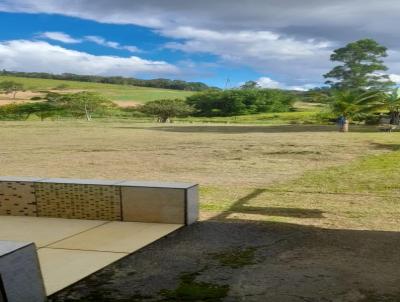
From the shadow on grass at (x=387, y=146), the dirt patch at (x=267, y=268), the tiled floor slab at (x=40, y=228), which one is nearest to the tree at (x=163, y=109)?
the shadow on grass at (x=387, y=146)

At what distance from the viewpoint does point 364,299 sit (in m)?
3.72

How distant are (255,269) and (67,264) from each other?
1712mm

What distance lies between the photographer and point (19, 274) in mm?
3369

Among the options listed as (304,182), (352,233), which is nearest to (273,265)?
(352,233)

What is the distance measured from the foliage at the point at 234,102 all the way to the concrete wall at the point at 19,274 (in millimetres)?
72485

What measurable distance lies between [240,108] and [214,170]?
209 ft

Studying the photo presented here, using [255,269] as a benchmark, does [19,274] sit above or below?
above

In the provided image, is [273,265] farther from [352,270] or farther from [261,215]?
[261,215]

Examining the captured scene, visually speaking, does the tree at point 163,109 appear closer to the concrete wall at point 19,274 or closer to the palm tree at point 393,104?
the palm tree at point 393,104

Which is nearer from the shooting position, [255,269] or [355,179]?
[255,269]

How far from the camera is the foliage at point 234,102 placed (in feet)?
252

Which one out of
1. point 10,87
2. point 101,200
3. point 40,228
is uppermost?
point 10,87

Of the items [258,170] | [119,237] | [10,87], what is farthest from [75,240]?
[10,87]

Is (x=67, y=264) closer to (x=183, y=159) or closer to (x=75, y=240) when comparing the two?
(x=75, y=240)
